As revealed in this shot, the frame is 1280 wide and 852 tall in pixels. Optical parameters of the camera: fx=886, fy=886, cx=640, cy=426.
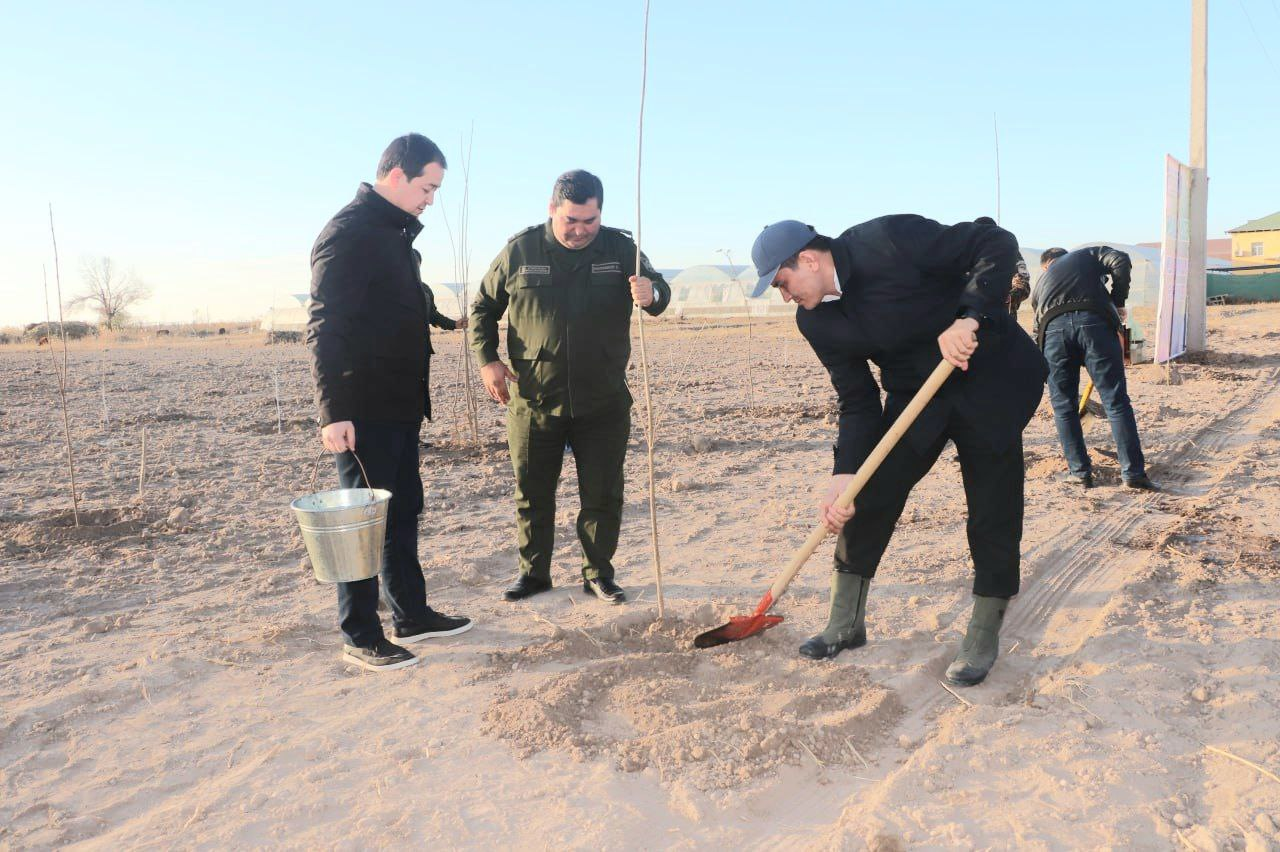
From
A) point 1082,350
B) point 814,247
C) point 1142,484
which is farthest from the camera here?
point 1082,350

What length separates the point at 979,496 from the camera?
2982mm

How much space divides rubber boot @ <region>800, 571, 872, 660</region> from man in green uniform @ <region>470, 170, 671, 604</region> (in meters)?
1.00

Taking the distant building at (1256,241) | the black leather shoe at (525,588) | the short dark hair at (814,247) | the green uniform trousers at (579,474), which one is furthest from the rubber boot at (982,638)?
the distant building at (1256,241)

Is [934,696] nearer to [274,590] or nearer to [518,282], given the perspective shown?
[518,282]

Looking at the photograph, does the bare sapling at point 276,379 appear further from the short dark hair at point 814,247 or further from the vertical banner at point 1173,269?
the vertical banner at point 1173,269

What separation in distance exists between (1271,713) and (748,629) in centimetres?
163

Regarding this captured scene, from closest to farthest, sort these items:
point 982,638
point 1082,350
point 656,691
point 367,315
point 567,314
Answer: point 656,691 → point 982,638 → point 367,315 → point 567,314 → point 1082,350

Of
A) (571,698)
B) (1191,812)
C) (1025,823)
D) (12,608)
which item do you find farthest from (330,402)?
(1191,812)

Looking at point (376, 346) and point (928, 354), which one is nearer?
point (928, 354)

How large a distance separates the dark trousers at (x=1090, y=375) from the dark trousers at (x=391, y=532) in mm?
3947

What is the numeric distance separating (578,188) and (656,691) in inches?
76.9

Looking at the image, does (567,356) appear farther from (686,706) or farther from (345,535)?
(686,706)

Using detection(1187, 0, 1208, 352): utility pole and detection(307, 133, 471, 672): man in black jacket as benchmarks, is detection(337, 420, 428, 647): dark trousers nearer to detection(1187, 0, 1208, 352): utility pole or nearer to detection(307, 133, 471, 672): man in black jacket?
detection(307, 133, 471, 672): man in black jacket

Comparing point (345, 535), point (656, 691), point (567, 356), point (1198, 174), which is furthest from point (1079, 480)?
point (1198, 174)
